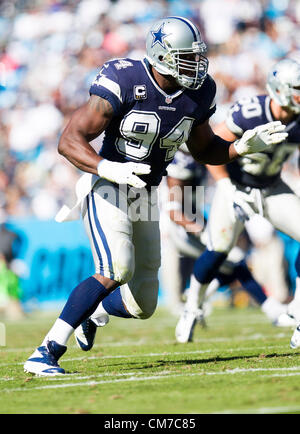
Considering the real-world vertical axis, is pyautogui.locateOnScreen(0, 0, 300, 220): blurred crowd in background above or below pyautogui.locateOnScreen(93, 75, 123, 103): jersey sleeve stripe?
below

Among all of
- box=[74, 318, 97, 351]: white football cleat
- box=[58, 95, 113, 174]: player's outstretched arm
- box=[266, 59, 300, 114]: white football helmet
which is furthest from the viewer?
A: box=[266, 59, 300, 114]: white football helmet

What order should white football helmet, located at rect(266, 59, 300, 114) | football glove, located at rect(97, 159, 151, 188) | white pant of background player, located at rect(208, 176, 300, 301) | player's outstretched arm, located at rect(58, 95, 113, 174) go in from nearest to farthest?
football glove, located at rect(97, 159, 151, 188) < player's outstretched arm, located at rect(58, 95, 113, 174) < white football helmet, located at rect(266, 59, 300, 114) < white pant of background player, located at rect(208, 176, 300, 301)

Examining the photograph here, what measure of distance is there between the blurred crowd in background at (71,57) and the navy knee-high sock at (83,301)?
616cm

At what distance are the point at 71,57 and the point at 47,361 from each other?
9.76 m

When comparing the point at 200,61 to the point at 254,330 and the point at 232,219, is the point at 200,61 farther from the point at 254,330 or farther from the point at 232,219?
the point at 254,330

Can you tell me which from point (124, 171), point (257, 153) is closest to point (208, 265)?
point (257, 153)

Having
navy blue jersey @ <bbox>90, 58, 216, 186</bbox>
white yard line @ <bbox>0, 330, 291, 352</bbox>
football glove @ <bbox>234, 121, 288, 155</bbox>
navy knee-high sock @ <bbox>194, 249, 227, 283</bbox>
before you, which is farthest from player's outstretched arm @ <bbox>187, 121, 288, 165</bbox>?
white yard line @ <bbox>0, 330, 291, 352</bbox>

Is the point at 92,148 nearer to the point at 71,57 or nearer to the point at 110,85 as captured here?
the point at 110,85

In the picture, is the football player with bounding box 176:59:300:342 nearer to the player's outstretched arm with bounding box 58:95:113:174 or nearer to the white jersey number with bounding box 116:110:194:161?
the white jersey number with bounding box 116:110:194:161

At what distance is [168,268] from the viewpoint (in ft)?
30.7

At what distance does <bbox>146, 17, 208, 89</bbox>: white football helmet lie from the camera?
4043 millimetres

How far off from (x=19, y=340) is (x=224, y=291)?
4.09 metres

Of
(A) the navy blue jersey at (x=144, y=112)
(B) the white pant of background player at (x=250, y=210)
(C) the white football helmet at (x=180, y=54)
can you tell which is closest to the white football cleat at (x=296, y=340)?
(B) the white pant of background player at (x=250, y=210)

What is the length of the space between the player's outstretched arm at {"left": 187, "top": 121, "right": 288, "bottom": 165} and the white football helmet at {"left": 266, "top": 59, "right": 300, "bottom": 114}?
1071 mm
